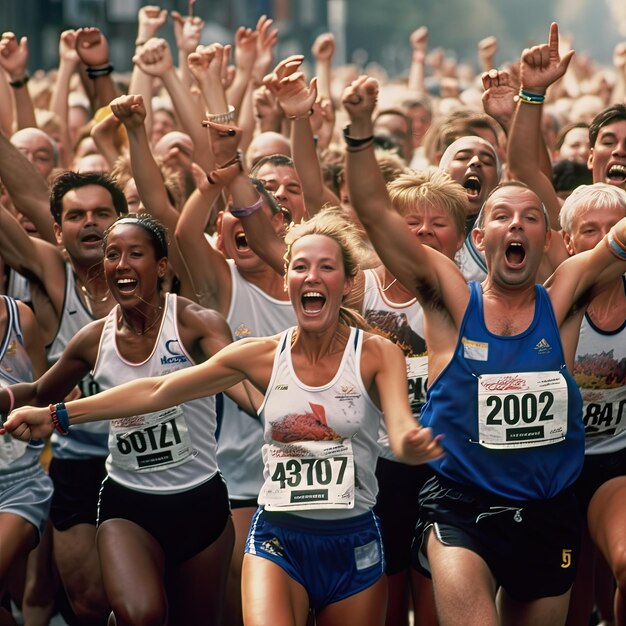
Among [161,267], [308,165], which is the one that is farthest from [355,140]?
[308,165]

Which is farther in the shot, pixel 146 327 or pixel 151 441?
pixel 146 327

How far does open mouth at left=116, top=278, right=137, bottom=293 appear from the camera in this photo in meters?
6.21

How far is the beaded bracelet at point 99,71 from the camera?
9.62 metres

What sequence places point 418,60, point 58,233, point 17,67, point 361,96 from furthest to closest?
point 418,60
point 17,67
point 58,233
point 361,96

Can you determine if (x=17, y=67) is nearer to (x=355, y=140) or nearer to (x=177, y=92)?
(x=177, y=92)

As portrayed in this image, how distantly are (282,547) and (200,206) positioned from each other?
196cm

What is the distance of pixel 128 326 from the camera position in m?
6.28

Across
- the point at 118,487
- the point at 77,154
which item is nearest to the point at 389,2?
the point at 77,154

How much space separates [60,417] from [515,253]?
181cm

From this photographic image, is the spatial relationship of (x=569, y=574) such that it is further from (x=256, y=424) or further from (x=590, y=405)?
(x=256, y=424)

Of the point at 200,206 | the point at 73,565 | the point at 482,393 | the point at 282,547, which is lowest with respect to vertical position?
the point at 73,565

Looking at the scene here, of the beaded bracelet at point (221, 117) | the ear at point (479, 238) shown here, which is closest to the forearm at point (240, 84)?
the beaded bracelet at point (221, 117)

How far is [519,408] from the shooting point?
5.55m

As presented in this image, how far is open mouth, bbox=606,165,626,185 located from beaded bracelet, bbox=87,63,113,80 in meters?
3.60
